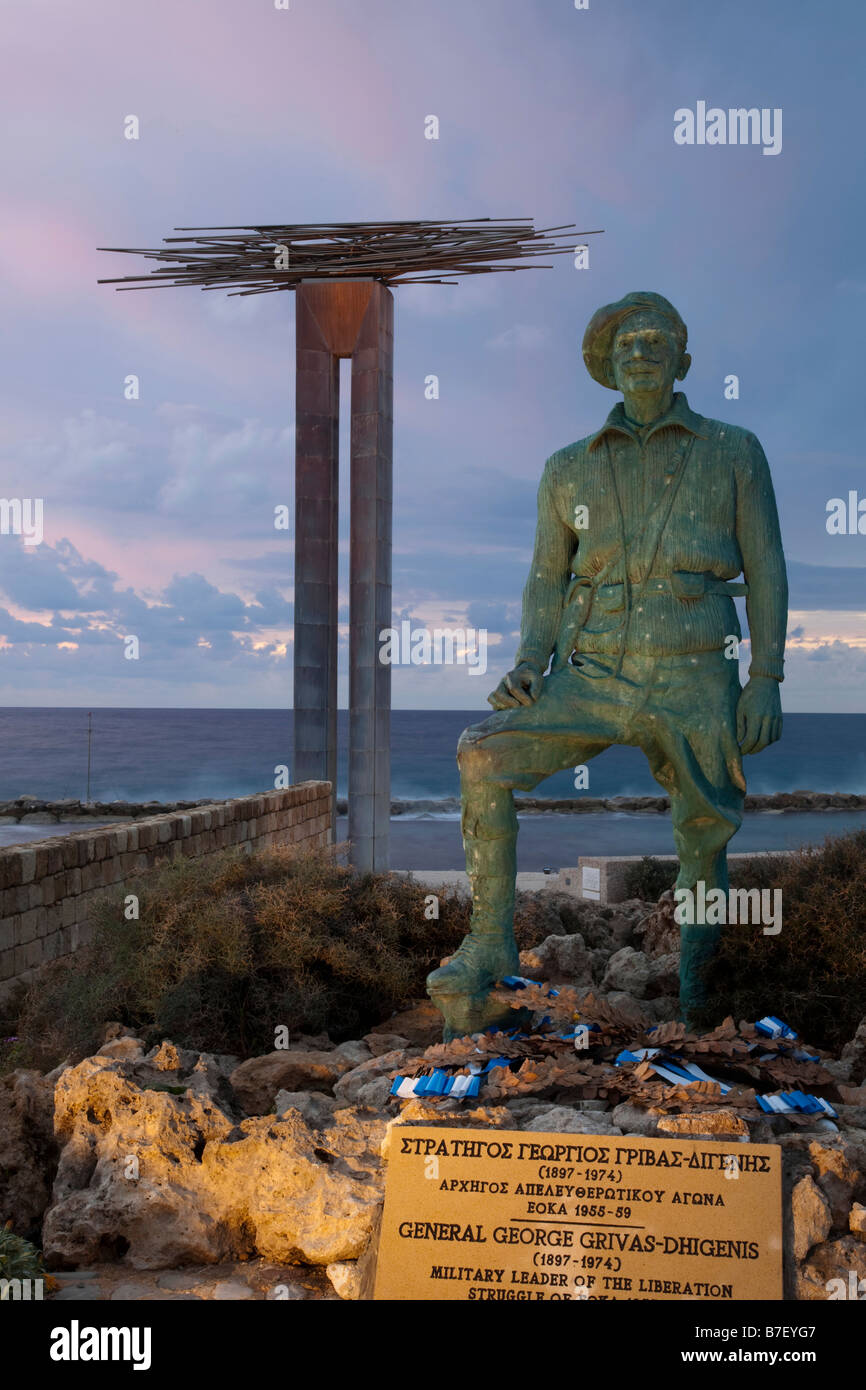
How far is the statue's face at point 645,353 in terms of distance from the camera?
12.4 feet

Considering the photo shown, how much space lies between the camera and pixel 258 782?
178 feet

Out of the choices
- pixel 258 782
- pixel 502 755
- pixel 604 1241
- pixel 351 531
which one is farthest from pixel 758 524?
pixel 258 782

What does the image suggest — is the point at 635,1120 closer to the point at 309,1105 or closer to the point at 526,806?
the point at 309,1105

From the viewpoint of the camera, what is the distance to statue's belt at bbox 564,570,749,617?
12.4ft

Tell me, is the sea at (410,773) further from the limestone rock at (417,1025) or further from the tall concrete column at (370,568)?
the limestone rock at (417,1025)

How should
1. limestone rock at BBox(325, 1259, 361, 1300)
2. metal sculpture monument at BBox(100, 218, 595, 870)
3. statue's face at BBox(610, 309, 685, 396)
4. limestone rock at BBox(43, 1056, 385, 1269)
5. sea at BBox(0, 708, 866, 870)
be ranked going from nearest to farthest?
limestone rock at BBox(325, 1259, 361, 1300)
limestone rock at BBox(43, 1056, 385, 1269)
statue's face at BBox(610, 309, 685, 396)
metal sculpture monument at BBox(100, 218, 595, 870)
sea at BBox(0, 708, 866, 870)

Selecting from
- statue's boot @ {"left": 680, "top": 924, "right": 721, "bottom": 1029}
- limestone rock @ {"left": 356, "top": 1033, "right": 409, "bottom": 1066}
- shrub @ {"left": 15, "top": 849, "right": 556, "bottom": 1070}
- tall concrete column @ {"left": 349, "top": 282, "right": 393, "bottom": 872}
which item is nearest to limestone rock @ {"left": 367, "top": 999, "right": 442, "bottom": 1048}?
shrub @ {"left": 15, "top": 849, "right": 556, "bottom": 1070}

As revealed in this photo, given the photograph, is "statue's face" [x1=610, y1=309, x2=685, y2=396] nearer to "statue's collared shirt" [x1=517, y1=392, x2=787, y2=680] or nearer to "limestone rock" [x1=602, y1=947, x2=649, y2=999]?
"statue's collared shirt" [x1=517, y1=392, x2=787, y2=680]

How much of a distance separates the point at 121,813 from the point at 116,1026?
2719cm

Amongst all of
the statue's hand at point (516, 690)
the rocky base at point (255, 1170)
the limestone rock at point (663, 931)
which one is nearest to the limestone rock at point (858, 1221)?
the rocky base at point (255, 1170)

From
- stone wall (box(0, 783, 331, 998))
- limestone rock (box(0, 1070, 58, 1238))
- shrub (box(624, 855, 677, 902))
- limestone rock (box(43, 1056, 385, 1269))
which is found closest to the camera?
limestone rock (box(43, 1056, 385, 1269))

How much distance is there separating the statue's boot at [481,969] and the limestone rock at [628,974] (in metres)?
1.10

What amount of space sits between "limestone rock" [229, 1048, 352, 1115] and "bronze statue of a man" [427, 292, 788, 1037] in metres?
0.44

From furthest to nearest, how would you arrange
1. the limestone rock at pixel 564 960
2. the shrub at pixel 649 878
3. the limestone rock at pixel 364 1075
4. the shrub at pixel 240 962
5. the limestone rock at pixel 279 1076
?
the shrub at pixel 649 878 → the limestone rock at pixel 564 960 → the shrub at pixel 240 962 → the limestone rock at pixel 279 1076 → the limestone rock at pixel 364 1075
